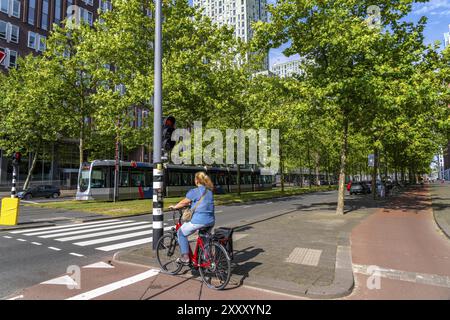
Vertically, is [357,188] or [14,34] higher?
[14,34]

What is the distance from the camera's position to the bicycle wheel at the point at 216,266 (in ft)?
16.6

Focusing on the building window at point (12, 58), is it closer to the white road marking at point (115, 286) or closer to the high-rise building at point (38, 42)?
the high-rise building at point (38, 42)

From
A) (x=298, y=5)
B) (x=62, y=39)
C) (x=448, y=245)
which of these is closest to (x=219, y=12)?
(x=62, y=39)

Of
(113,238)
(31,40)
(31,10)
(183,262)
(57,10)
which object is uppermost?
(57,10)

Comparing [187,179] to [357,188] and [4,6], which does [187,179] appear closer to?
[357,188]

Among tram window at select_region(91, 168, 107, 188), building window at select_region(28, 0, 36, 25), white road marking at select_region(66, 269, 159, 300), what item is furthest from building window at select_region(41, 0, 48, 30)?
white road marking at select_region(66, 269, 159, 300)

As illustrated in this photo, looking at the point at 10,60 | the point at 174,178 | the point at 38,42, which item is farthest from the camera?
the point at 38,42

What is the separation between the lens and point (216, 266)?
5219 mm

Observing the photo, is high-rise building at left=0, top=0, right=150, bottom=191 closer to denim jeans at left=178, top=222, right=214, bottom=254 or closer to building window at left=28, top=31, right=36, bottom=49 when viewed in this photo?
building window at left=28, top=31, right=36, bottom=49

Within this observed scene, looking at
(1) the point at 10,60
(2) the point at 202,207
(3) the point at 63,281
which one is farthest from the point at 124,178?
(1) the point at 10,60

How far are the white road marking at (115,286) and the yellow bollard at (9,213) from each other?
8711 mm

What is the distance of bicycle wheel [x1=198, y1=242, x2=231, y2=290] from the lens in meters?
5.07

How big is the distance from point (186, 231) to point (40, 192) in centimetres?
3153

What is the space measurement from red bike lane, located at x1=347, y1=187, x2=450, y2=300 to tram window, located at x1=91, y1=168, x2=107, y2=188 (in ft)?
59.4
